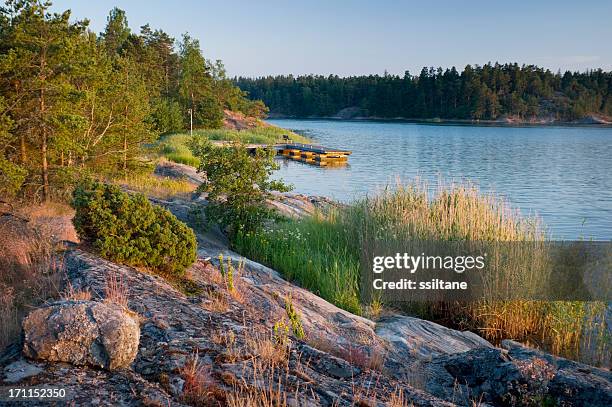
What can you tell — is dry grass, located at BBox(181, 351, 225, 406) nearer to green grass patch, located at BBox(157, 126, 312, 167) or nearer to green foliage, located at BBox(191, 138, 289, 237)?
green foliage, located at BBox(191, 138, 289, 237)

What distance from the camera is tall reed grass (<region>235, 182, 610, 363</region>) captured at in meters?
9.02

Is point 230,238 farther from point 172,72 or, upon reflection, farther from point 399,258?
point 172,72

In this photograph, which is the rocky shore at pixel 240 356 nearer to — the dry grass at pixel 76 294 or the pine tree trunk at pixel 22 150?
the dry grass at pixel 76 294

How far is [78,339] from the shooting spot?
13.4ft

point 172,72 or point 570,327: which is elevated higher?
point 172,72

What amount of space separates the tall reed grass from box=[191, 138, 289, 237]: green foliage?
0.56m

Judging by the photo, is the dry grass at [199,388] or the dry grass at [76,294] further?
the dry grass at [76,294]

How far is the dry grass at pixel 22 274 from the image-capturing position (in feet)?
16.9

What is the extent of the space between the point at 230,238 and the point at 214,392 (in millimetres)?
8973

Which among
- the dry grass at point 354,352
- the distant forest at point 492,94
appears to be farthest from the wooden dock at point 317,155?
the distant forest at point 492,94

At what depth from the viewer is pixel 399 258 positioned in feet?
33.0

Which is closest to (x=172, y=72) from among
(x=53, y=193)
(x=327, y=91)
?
(x=53, y=193)

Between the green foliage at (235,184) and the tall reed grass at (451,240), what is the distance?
0.56 metres

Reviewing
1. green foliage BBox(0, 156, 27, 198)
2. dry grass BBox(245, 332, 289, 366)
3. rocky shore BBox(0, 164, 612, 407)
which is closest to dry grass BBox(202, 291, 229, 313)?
rocky shore BBox(0, 164, 612, 407)
